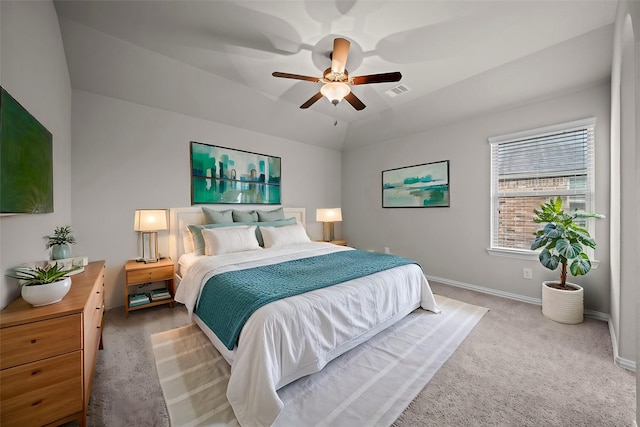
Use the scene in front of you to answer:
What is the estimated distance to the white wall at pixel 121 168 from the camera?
9.29 ft

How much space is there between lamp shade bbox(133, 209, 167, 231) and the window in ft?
14.6

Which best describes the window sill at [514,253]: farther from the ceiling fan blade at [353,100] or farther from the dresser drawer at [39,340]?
the dresser drawer at [39,340]

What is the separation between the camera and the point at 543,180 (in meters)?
3.11

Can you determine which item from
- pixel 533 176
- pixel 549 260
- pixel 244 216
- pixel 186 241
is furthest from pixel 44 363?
pixel 533 176

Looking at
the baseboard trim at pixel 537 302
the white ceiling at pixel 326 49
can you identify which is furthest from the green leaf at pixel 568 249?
the white ceiling at pixel 326 49

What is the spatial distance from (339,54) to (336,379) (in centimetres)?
260

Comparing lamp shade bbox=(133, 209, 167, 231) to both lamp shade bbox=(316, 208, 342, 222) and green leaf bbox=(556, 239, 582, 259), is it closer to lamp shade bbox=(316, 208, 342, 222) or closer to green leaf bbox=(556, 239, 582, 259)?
lamp shade bbox=(316, 208, 342, 222)

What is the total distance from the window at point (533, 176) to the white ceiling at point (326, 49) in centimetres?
51

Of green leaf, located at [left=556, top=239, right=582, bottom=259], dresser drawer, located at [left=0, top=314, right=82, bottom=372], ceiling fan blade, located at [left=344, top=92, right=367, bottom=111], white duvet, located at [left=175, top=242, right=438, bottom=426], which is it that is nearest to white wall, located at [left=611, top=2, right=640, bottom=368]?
green leaf, located at [left=556, top=239, right=582, bottom=259]

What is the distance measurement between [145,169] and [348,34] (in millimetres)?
2943

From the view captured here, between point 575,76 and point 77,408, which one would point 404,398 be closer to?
point 77,408

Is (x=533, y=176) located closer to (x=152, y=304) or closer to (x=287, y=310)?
(x=287, y=310)

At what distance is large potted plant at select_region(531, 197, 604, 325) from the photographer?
2486 millimetres

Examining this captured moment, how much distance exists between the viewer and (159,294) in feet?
9.87
